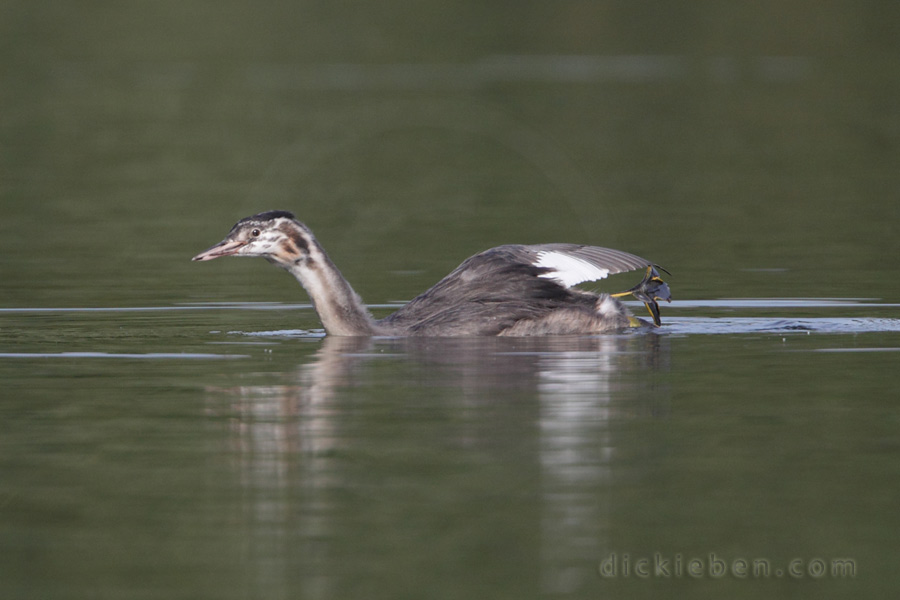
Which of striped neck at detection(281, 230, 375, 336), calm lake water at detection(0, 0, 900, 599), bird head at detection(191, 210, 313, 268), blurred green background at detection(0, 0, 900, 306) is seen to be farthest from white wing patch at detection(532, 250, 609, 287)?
blurred green background at detection(0, 0, 900, 306)

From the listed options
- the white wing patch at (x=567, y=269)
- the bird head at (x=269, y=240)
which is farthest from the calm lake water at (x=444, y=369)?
the bird head at (x=269, y=240)

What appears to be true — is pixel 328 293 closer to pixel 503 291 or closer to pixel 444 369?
pixel 503 291

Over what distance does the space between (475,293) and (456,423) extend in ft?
12.7

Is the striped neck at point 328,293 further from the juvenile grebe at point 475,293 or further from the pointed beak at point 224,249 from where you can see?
the pointed beak at point 224,249

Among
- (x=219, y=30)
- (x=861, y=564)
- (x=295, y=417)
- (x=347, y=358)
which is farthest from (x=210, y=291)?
(x=219, y=30)

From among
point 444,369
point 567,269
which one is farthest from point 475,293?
point 444,369

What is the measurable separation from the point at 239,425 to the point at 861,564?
3.96 metres

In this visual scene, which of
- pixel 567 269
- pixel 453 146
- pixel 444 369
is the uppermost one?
pixel 453 146

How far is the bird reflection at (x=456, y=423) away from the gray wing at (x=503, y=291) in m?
0.22

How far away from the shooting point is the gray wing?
13961 mm

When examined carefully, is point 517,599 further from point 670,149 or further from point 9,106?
point 9,106

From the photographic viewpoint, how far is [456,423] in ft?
33.6

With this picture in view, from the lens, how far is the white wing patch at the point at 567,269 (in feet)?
46.4

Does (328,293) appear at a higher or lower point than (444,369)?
higher
